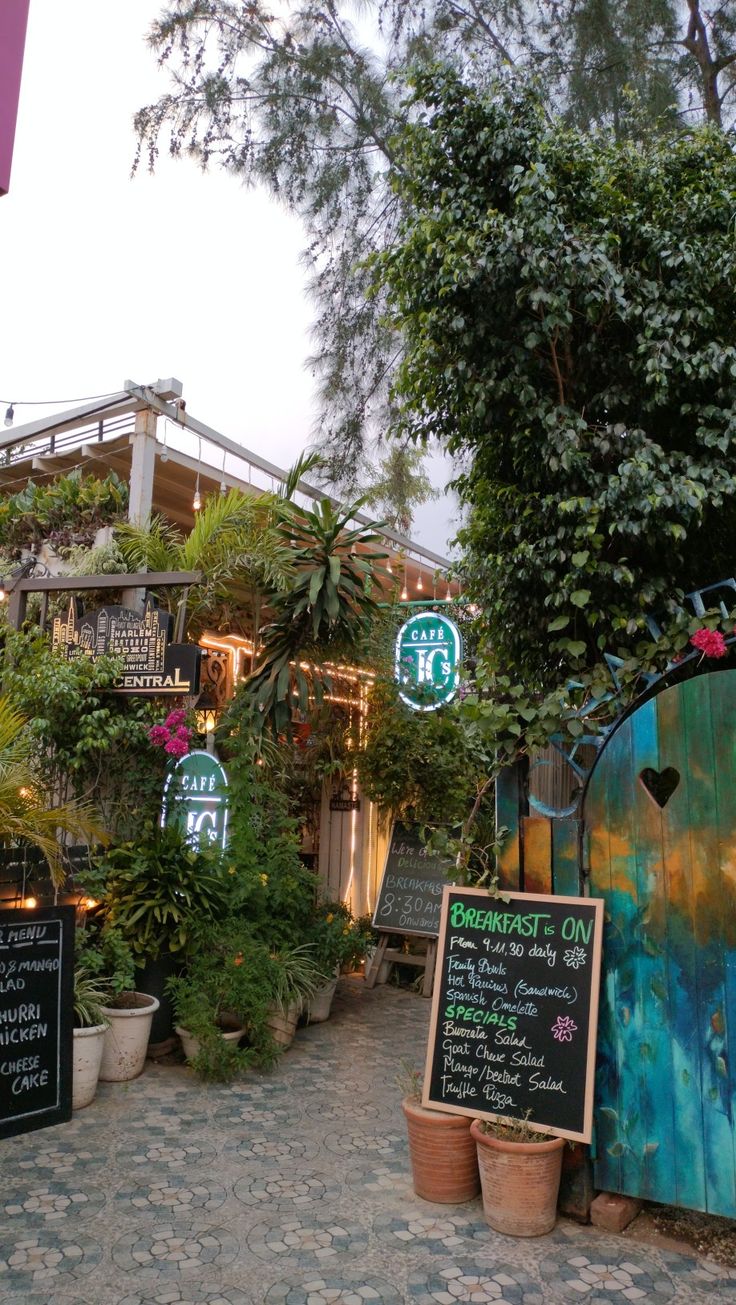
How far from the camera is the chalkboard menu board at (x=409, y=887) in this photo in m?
7.68

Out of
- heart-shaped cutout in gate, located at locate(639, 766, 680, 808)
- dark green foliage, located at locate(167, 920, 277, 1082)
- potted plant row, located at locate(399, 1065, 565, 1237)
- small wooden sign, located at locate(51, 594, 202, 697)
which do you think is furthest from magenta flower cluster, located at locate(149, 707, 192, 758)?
heart-shaped cutout in gate, located at locate(639, 766, 680, 808)

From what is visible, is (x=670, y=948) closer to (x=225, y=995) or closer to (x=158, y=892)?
(x=225, y=995)

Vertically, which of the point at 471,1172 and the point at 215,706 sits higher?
the point at 215,706

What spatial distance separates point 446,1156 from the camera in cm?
365

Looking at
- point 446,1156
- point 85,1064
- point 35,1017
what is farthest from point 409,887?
point 446,1156

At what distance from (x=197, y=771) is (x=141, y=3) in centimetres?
852

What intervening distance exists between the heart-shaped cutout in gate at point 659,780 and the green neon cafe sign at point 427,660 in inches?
128

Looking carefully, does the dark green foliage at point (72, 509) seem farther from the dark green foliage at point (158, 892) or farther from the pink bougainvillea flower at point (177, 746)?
the dark green foliage at point (158, 892)

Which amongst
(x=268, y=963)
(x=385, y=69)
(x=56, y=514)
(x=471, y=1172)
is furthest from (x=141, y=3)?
(x=471, y=1172)

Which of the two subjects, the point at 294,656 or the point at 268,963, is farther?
the point at 294,656

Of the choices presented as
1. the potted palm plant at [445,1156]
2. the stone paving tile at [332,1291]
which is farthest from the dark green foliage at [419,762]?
the stone paving tile at [332,1291]

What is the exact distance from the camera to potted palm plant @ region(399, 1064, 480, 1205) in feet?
11.9

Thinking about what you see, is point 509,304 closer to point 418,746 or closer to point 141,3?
point 418,746

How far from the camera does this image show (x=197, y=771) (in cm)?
602
